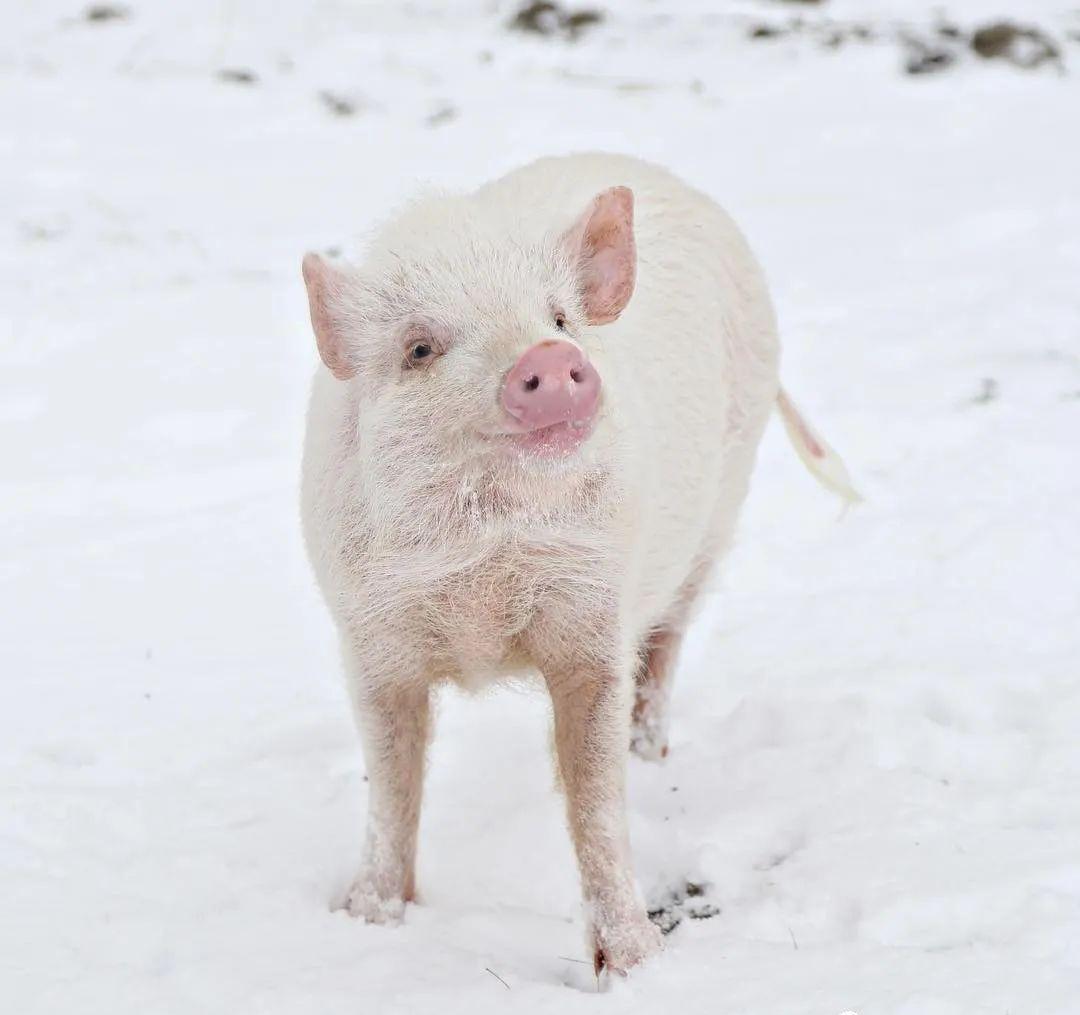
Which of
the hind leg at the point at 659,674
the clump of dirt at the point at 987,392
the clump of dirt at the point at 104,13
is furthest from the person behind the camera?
the clump of dirt at the point at 104,13

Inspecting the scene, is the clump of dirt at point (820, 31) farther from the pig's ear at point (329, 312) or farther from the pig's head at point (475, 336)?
the pig's ear at point (329, 312)

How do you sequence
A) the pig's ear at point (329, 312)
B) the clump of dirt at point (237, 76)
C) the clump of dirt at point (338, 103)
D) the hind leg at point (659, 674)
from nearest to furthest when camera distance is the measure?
the pig's ear at point (329, 312) < the hind leg at point (659, 674) < the clump of dirt at point (338, 103) < the clump of dirt at point (237, 76)

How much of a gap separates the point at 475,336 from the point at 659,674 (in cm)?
178

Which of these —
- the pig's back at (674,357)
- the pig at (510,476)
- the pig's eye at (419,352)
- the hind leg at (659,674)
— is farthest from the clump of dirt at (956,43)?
the pig's eye at (419,352)

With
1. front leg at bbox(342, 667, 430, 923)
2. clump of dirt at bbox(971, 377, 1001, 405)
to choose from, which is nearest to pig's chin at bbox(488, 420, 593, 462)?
front leg at bbox(342, 667, 430, 923)

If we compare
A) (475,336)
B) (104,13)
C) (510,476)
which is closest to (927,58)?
(104,13)

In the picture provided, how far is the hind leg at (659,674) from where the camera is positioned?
406cm

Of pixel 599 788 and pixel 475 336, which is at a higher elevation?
pixel 475 336

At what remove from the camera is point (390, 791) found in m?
3.24

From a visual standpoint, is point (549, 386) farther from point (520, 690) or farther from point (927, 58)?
point (927, 58)

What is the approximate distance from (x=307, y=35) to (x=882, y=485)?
7259 millimetres

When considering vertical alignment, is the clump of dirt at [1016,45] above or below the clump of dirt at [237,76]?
above

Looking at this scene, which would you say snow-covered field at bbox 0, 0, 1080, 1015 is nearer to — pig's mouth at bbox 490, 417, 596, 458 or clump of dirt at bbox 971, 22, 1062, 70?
clump of dirt at bbox 971, 22, 1062, 70

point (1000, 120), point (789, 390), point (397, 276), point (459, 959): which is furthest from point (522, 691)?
point (1000, 120)
